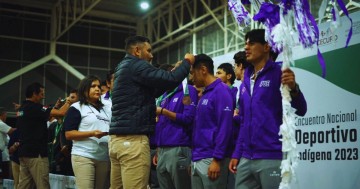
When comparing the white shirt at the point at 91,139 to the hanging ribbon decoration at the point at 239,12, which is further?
the white shirt at the point at 91,139

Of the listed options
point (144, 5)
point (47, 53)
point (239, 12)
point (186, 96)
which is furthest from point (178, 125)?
point (47, 53)

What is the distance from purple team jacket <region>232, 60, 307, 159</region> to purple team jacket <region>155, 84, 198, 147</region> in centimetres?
104

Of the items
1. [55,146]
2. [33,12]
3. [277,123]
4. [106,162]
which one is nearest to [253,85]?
[277,123]

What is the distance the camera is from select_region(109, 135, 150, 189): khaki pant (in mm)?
3410

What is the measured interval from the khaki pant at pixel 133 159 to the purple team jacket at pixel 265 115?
819mm

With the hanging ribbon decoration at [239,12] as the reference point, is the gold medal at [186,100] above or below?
below

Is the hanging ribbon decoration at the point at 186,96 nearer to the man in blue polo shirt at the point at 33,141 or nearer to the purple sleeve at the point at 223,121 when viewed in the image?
the purple sleeve at the point at 223,121

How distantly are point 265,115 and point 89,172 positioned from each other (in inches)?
87.1

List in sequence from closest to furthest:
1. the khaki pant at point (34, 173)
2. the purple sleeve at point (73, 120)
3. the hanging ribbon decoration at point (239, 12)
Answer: the hanging ribbon decoration at point (239, 12)
the purple sleeve at point (73, 120)
the khaki pant at point (34, 173)

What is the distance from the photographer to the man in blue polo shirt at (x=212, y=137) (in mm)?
3365

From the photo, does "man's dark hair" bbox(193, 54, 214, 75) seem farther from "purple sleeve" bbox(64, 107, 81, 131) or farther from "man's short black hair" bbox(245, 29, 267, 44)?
"purple sleeve" bbox(64, 107, 81, 131)

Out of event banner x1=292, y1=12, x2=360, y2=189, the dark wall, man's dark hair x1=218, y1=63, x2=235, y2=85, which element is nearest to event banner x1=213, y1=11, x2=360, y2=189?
event banner x1=292, y1=12, x2=360, y2=189

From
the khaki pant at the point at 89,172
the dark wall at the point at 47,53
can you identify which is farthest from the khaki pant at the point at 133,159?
the dark wall at the point at 47,53

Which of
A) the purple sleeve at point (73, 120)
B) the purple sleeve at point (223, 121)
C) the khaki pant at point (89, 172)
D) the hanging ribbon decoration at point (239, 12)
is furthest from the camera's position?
the purple sleeve at point (73, 120)
